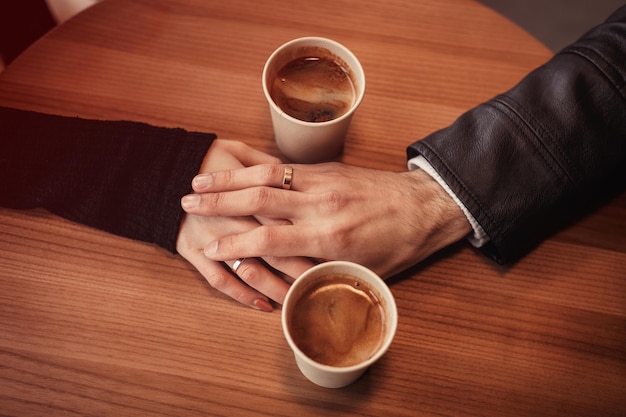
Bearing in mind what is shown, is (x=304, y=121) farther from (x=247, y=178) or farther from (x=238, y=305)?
(x=238, y=305)

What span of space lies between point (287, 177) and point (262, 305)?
0.72 feet

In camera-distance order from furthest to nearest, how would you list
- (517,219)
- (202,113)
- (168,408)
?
(202,113) < (517,219) < (168,408)

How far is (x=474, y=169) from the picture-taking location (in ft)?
2.69

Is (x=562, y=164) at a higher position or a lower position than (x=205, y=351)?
higher

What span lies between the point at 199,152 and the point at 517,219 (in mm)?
560

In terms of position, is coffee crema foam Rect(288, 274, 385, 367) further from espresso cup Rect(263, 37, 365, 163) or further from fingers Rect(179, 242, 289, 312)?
espresso cup Rect(263, 37, 365, 163)

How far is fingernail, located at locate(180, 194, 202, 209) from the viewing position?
79 cm

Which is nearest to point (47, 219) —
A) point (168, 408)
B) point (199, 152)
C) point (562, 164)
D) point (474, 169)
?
point (199, 152)

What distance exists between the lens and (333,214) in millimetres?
807

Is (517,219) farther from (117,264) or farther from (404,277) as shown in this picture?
(117,264)

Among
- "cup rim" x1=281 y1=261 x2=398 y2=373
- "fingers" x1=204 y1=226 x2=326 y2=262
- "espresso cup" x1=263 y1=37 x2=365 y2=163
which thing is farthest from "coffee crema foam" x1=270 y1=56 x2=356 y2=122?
"cup rim" x1=281 y1=261 x2=398 y2=373

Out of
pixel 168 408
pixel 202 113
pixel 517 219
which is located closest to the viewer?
pixel 168 408

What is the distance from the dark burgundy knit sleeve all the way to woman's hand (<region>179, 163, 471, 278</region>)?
70mm

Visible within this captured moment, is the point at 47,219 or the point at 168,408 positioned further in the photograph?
the point at 47,219
